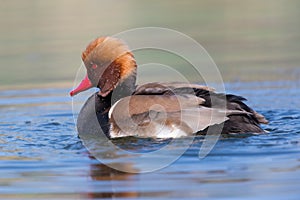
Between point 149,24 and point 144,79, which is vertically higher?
point 144,79

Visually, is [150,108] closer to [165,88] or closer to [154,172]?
[165,88]

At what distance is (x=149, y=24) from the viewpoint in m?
14.7

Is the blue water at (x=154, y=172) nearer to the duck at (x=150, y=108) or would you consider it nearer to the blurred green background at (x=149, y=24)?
the duck at (x=150, y=108)

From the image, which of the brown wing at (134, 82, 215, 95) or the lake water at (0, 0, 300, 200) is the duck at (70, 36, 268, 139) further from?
the lake water at (0, 0, 300, 200)

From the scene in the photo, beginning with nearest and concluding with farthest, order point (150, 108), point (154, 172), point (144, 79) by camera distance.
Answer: point (154, 172) → point (150, 108) → point (144, 79)

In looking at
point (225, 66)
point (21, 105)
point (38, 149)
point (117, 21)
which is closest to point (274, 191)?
point (38, 149)

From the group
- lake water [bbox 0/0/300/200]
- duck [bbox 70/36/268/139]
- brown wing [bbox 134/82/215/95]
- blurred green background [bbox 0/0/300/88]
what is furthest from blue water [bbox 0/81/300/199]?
blurred green background [bbox 0/0/300/88]

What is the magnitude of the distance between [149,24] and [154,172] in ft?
28.8

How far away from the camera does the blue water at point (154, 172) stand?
5602mm

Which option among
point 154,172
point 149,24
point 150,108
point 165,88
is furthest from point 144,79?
point 154,172

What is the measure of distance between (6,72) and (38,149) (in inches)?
195

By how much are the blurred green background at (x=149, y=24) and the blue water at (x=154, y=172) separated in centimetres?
264

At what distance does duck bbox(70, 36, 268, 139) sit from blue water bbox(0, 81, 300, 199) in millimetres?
136

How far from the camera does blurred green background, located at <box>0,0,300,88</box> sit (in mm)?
11180
